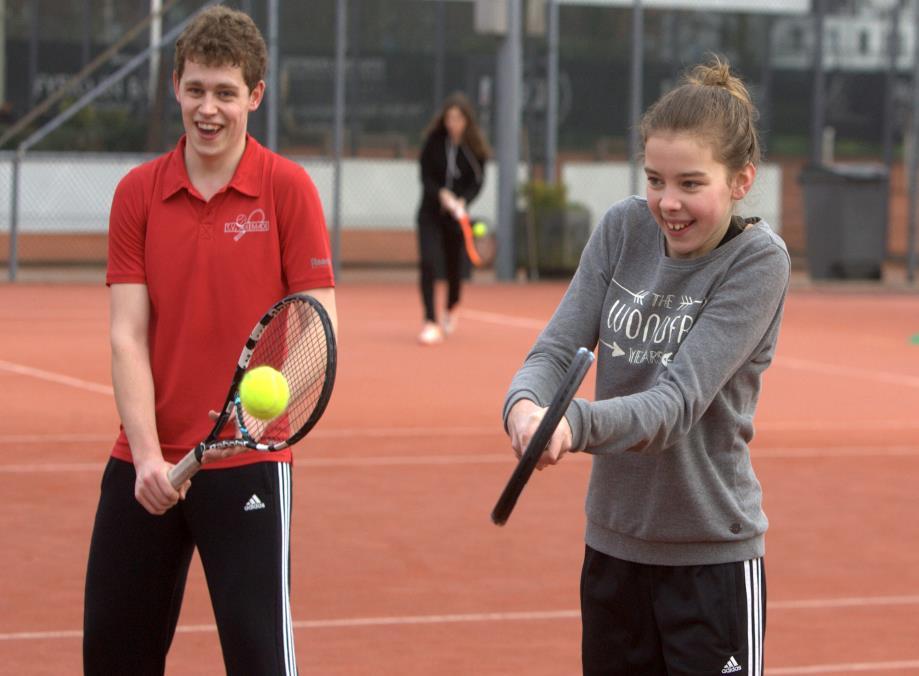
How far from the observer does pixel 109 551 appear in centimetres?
349

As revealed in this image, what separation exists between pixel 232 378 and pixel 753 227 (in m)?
1.12

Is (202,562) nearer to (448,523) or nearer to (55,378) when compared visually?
(448,523)

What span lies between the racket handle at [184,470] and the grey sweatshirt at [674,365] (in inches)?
26.9

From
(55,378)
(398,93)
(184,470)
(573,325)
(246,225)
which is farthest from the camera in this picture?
(398,93)

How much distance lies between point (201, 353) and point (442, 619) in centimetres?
226

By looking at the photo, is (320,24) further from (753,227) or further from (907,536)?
(753,227)

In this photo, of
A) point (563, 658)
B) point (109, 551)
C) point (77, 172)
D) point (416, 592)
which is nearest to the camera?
point (109, 551)

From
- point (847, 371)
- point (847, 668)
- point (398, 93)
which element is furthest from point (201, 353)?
point (398, 93)

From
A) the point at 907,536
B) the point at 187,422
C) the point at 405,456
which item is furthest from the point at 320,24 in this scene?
the point at 187,422

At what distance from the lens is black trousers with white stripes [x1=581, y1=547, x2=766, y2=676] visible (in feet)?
10.1

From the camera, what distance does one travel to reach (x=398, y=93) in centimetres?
2136

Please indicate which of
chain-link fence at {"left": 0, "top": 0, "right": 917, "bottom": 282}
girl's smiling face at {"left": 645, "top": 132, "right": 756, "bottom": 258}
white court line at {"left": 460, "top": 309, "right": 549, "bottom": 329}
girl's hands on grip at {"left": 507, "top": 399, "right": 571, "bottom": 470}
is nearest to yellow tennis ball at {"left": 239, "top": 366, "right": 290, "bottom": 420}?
girl's hands on grip at {"left": 507, "top": 399, "right": 571, "bottom": 470}

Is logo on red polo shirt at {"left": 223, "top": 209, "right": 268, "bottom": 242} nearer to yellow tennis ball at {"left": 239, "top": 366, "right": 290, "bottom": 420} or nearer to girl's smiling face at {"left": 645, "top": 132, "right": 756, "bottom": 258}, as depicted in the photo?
yellow tennis ball at {"left": 239, "top": 366, "right": 290, "bottom": 420}

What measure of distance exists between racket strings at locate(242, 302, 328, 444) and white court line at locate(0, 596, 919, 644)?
2.11 meters
